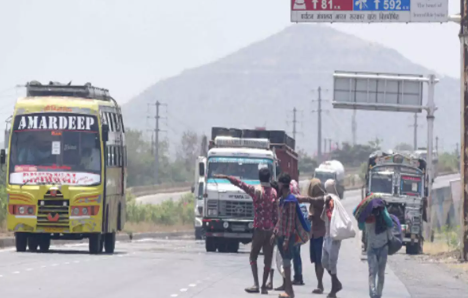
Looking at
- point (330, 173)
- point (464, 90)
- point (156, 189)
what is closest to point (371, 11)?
point (464, 90)

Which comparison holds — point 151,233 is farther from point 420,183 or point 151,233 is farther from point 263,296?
point 263,296

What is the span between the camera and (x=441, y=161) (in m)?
145

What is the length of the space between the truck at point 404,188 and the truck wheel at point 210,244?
7.89 m

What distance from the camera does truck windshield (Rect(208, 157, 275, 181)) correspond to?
33.2m

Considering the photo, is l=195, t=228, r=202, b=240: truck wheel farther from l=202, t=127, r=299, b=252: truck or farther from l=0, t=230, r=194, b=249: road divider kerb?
l=202, t=127, r=299, b=252: truck

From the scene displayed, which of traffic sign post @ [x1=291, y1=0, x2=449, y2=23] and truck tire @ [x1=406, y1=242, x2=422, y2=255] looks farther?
truck tire @ [x1=406, y1=242, x2=422, y2=255]

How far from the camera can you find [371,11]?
3278 centimetres

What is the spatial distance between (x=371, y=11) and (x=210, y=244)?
802 cm

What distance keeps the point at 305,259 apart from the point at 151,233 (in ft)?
60.9

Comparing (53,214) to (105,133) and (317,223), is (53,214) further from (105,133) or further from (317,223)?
(317,223)

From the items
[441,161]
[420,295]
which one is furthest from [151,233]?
[441,161]

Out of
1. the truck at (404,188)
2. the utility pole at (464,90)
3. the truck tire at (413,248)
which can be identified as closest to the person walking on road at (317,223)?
the utility pole at (464,90)

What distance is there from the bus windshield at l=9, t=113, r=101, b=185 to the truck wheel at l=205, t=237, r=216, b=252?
247 inches

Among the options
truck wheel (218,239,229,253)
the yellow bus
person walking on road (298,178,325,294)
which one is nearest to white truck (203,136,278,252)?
truck wheel (218,239,229,253)
